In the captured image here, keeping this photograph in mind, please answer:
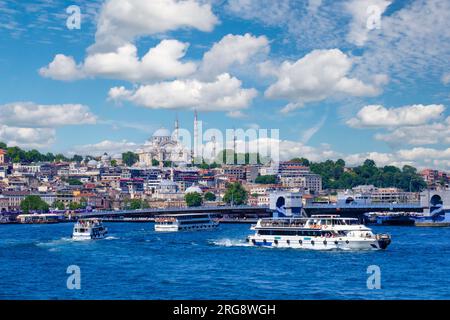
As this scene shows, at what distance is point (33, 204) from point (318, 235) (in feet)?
203

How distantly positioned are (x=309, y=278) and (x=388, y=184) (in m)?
117

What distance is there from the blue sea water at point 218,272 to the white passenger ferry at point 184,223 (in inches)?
789

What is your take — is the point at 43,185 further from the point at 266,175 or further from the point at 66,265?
the point at 66,265

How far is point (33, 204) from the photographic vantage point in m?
90.1

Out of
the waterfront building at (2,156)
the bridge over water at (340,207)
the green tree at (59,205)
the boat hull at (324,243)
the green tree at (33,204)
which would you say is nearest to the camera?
the boat hull at (324,243)

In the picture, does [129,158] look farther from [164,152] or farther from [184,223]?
[184,223]

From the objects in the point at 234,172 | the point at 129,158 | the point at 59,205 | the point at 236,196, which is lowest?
the point at 59,205

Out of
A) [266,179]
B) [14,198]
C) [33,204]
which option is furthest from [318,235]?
[266,179]

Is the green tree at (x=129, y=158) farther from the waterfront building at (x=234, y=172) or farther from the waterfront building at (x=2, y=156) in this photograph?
the waterfront building at (x=2, y=156)

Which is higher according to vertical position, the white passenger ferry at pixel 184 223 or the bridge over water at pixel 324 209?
the bridge over water at pixel 324 209

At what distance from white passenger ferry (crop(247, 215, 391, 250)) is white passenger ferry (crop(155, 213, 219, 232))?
20.7 meters

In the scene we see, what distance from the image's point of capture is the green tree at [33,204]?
294ft

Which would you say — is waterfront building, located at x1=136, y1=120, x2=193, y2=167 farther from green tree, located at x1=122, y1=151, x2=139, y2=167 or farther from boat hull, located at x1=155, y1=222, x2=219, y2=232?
boat hull, located at x1=155, y1=222, x2=219, y2=232

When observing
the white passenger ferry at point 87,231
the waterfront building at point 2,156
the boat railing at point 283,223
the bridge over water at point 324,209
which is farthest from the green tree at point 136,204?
the boat railing at point 283,223
